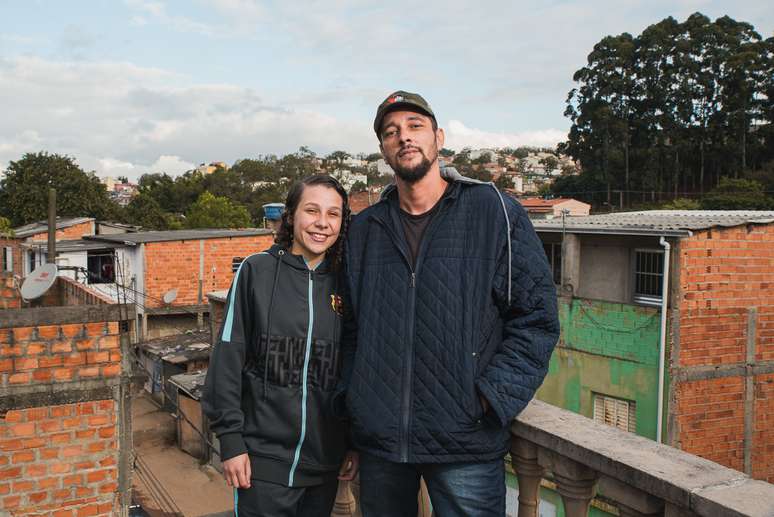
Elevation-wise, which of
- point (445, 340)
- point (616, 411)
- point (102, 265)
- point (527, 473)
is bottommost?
point (616, 411)

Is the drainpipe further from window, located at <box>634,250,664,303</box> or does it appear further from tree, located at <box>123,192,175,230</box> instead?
tree, located at <box>123,192,175,230</box>

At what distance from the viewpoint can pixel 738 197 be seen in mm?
28250

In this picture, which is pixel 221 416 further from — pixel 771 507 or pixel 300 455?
pixel 771 507

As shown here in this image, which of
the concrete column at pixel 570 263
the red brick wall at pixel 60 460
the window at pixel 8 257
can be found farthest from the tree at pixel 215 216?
the red brick wall at pixel 60 460

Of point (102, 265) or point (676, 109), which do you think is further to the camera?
point (676, 109)

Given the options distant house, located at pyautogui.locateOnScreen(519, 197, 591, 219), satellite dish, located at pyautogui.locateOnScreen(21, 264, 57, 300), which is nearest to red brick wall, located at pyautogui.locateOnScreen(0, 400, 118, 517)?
satellite dish, located at pyautogui.locateOnScreen(21, 264, 57, 300)

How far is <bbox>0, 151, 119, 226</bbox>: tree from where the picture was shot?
122 feet

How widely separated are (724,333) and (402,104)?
36.9 ft

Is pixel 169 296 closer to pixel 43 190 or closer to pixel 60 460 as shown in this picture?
pixel 60 460

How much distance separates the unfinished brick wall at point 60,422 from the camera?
4.20 meters

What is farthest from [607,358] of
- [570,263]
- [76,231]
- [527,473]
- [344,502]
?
[76,231]

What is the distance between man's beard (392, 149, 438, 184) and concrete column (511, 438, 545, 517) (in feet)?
3.49

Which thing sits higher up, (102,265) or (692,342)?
(102,265)

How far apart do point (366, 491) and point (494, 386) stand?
2.19ft
